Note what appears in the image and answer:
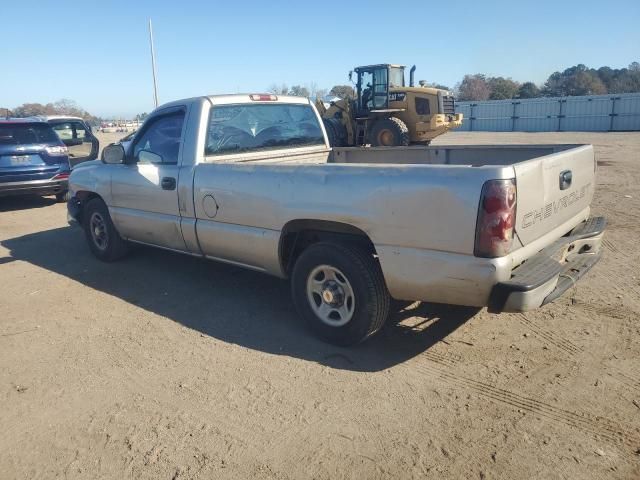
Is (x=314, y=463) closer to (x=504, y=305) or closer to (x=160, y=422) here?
(x=160, y=422)

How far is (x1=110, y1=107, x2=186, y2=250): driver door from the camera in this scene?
4.99 metres

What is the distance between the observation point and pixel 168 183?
4926 millimetres

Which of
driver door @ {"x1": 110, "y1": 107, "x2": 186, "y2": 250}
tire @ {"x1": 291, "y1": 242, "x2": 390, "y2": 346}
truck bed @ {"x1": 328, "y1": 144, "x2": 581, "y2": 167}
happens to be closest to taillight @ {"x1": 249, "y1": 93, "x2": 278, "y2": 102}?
driver door @ {"x1": 110, "y1": 107, "x2": 186, "y2": 250}

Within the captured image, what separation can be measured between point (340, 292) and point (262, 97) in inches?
102

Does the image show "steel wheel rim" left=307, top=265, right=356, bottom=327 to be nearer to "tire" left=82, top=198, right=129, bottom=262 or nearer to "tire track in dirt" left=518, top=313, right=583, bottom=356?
"tire track in dirt" left=518, top=313, right=583, bottom=356

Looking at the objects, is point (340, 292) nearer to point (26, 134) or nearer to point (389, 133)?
point (26, 134)

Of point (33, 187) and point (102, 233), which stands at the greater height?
point (33, 187)

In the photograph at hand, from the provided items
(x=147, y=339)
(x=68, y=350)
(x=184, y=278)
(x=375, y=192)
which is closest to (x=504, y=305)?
(x=375, y=192)

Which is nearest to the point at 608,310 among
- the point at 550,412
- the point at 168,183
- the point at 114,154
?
the point at 550,412

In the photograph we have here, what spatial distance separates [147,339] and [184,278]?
150cm

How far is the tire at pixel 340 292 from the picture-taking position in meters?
3.62

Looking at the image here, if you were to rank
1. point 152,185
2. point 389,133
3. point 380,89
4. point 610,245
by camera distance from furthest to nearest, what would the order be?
1. point 380,89
2. point 389,133
3. point 610,245
4. point 152,185

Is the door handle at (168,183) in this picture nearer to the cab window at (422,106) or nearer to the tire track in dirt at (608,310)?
the tire track in dirt at (608,310)

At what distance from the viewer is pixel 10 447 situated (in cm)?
288
